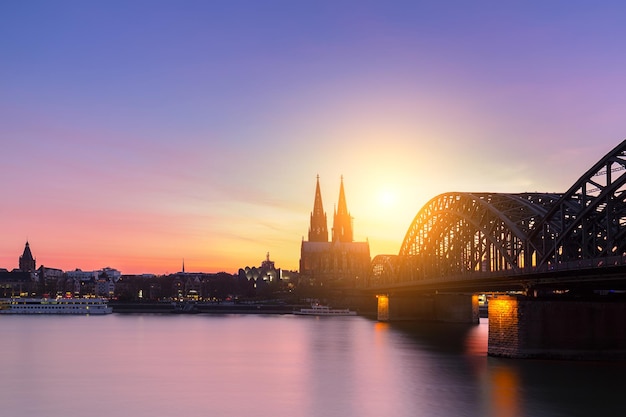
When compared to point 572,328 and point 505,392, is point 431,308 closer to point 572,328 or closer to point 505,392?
point 572,328

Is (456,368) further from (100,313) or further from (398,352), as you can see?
(100,313)

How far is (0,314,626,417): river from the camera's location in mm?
43969

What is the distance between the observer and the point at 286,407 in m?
45.0

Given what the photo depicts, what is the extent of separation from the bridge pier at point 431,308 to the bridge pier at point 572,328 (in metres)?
83.6

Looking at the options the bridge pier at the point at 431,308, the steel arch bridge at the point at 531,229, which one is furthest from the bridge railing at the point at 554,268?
the bridge pier at the point at 431,308

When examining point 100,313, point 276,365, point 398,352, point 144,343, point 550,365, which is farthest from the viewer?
point 100,313

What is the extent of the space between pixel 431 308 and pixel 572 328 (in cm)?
9066

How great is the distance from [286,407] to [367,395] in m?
7.07

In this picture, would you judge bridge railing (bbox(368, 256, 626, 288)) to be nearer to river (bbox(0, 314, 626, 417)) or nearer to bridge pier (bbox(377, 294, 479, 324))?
river (bbox(0, 314, 626, 417))

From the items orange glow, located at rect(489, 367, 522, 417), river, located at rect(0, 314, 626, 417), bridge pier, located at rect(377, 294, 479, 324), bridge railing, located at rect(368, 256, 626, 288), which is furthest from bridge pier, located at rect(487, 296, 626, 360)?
bridge pier, located at rect(377, 294, 479, 324)

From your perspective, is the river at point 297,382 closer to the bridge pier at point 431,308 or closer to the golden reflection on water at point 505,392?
the golden reflection on water at point 505,392

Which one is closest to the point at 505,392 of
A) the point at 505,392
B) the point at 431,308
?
the point at 505,392

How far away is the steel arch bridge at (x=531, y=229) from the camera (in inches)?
2087

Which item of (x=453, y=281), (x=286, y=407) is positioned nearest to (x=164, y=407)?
(x=286, y=407)
